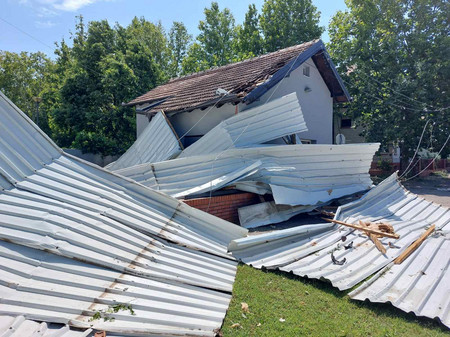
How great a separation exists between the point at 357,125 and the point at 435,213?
14.0 meters

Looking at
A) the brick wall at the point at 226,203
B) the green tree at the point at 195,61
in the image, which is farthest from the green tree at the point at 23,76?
the brick wall at the point at 226,203

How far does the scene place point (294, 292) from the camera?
153 inches

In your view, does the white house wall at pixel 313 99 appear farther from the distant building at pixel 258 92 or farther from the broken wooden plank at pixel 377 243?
the broken wooden plank at pixel 377 243

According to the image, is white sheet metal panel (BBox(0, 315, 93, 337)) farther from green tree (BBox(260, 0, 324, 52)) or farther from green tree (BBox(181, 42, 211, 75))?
green tree (BBox(181, 42, 211, 75))

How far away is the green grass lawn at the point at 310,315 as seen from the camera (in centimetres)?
306

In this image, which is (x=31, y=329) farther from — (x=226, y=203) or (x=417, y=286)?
(x=226, y=203)

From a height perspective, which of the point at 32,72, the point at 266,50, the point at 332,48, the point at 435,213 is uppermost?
the point at 32,72

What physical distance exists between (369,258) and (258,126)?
14.9 ft

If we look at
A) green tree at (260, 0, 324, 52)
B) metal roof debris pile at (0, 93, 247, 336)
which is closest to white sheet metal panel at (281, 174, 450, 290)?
metal roof debris pile at (0, 93, 247, 336)

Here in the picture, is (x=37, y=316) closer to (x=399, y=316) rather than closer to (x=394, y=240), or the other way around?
(x=399, y=316)

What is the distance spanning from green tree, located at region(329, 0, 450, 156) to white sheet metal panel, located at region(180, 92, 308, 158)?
12.4 meters

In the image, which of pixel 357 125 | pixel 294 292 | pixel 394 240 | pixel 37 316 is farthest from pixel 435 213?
pixel 357 125

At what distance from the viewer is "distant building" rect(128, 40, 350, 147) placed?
28.9 feet

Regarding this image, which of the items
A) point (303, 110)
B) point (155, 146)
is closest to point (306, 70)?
point (303, 110)
